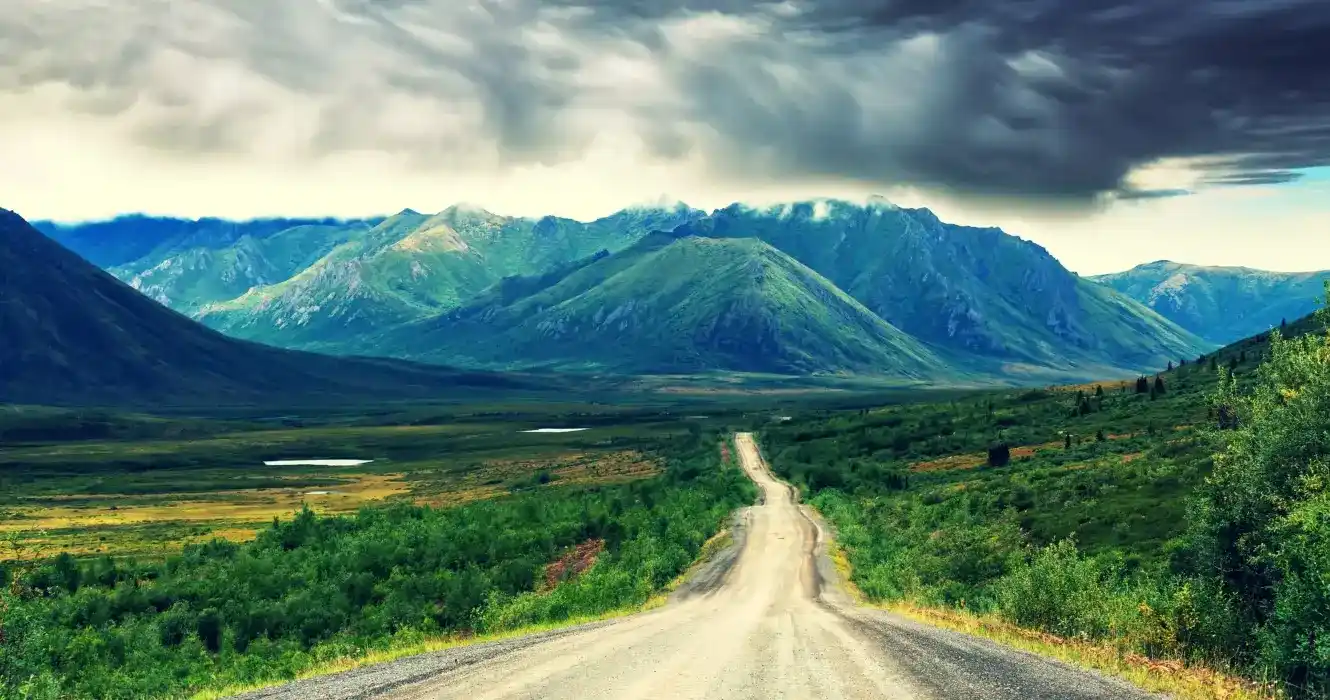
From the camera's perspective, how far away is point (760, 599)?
5209 cm

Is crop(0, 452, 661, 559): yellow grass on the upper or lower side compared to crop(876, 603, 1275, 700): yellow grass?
lower

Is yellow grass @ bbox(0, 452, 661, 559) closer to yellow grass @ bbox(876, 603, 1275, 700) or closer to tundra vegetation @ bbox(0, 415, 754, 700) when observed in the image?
tundra vegetation @ bbox(0, 415, 754, 700)

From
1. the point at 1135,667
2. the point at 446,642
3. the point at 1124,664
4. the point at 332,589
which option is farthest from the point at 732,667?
the point at 332,589

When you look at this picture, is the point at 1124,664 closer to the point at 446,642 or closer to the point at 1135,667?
the point at 1135,667

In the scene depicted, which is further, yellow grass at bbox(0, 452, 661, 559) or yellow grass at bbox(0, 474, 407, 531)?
yellow grass at bbox(0, 474, 407, 531)

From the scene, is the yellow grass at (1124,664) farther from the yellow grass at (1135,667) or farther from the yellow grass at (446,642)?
the yellow grass at (446,642)

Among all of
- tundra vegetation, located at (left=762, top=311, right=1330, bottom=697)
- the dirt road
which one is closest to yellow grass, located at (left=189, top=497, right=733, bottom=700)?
the dirt road

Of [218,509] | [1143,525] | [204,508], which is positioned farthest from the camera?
[204,508]

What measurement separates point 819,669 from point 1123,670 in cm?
852

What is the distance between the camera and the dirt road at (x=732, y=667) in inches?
992

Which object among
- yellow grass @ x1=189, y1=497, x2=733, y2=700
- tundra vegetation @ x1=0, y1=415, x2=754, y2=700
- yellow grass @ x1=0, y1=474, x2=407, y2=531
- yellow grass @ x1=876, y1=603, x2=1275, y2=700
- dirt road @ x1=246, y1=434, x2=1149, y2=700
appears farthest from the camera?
yellow grass @ x1=0, y1=474, x2=407, y2=531

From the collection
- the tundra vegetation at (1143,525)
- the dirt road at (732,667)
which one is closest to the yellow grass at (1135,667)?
the dirt road at (732,667)

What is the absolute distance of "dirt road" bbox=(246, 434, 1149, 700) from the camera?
25.2 meters

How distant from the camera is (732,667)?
29.0 m
